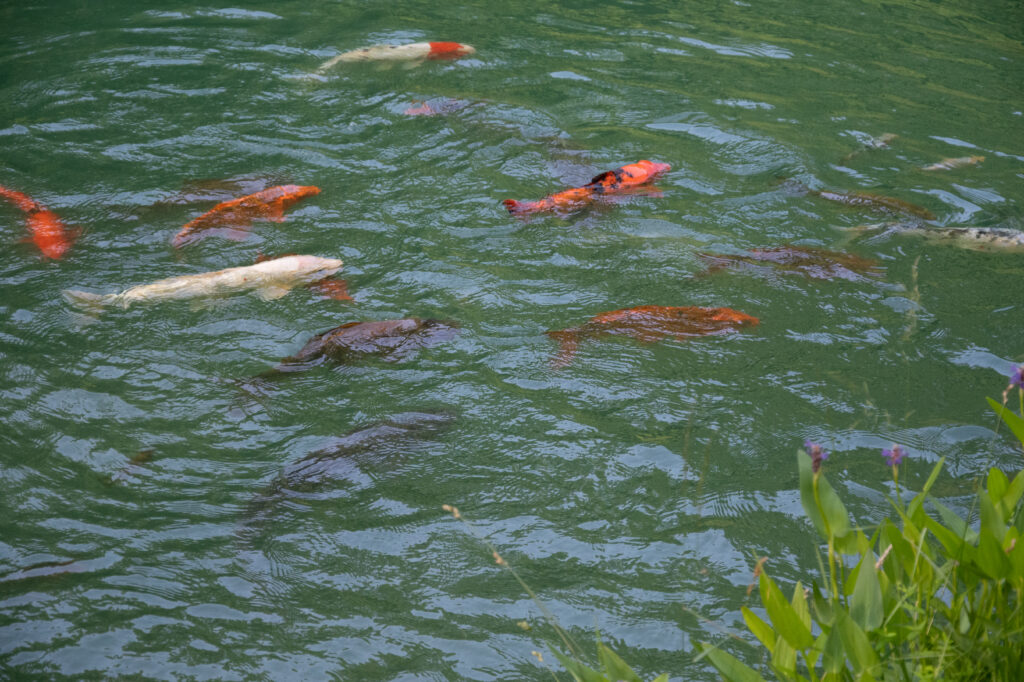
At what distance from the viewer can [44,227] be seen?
6062mm

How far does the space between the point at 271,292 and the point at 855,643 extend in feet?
14.0

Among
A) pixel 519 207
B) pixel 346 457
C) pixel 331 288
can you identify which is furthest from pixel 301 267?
pixel 346 457

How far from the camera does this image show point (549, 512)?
3.93 m

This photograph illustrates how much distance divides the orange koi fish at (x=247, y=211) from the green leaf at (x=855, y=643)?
5.14 m

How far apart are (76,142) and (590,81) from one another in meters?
4.90

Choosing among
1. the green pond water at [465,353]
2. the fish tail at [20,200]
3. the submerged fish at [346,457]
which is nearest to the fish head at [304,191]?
the green pond water at [465,353]

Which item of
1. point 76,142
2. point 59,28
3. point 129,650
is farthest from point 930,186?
point 59,28

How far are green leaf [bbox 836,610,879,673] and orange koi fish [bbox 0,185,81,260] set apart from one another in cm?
552

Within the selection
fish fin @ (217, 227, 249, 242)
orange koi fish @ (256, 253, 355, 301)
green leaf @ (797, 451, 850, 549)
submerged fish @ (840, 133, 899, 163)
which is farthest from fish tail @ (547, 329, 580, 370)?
submerged fish @ (840, 133, 899, 163)

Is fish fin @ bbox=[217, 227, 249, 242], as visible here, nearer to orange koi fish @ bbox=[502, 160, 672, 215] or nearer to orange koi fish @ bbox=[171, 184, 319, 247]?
orange koi fish @ bbox=[171, 184, 319, 247]

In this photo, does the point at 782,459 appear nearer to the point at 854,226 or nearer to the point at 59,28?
the point at 854,226

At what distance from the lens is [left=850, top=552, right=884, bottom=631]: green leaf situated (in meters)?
2.20

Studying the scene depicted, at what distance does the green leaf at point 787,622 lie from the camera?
2.22 m

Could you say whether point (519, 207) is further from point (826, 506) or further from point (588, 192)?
point (826, 506)
